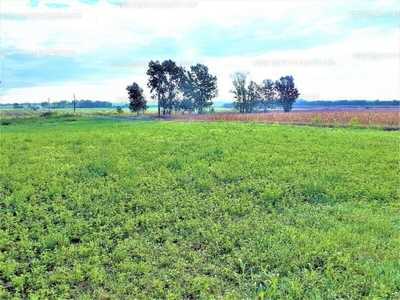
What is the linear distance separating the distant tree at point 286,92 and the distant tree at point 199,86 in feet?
56.9

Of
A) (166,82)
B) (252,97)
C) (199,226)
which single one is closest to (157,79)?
(166,82)

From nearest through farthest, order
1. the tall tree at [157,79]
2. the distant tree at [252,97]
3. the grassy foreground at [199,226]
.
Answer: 1. the grassy foreground at [199,226]
2. the tall tree at [157,79]
3. the distant tree at [252,97]

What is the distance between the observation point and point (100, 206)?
21.6ft

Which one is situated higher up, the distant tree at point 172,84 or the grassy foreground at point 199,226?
the distant tree at point 172,84

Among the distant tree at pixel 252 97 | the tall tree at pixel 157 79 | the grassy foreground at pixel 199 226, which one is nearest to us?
the grassy foreground at pixel 199 226

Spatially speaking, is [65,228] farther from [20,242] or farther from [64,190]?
[64,190]

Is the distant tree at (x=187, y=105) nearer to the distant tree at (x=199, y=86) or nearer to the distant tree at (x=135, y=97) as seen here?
the distant tree at (x=199, y=86)

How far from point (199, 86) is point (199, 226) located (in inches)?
2961

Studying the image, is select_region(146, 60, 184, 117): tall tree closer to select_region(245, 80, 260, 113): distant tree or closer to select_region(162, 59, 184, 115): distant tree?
select_region(162, 59, 184, 115): distant tree

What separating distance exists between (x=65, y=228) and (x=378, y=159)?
31.0 ft

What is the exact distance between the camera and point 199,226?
590 centimetres

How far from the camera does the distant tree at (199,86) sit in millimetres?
78750

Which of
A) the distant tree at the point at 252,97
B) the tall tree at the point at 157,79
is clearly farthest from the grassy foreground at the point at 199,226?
the distant tree at the point at 252,97

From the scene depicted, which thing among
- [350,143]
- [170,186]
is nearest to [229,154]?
[170,186]
